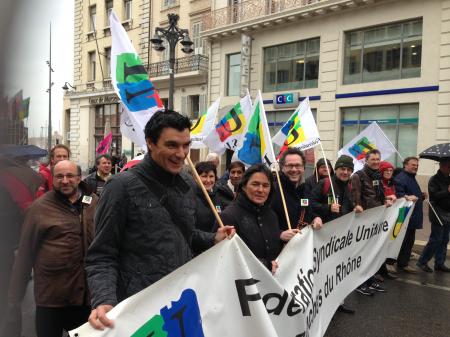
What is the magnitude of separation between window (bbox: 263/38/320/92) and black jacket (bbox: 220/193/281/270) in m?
14.7

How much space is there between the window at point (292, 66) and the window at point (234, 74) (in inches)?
60.8

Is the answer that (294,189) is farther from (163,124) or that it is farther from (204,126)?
(204,126)

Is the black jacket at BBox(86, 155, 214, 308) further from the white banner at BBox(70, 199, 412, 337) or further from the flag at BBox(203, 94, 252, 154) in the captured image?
the flag at BBox(203, 94, 252, 154)

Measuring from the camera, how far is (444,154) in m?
6.62

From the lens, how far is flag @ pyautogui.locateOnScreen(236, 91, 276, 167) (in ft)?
14.8

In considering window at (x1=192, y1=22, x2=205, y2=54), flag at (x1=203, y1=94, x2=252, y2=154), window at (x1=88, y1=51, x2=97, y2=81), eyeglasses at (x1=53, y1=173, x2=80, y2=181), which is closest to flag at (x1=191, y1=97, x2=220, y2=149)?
flag at (x1=203, y1=94, x2=252, y2=154)

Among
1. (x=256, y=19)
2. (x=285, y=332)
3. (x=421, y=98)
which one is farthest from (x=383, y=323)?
(x=256, y=19)

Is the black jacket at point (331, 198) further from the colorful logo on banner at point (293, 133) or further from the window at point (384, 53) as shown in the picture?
the window at point (384, 53)

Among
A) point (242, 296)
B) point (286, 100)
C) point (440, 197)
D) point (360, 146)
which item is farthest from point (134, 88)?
point (286, 100)

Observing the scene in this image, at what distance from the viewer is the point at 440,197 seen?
652 cm

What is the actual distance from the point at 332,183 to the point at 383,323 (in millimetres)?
1682

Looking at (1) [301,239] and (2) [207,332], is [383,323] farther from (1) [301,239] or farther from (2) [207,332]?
(2) [207,332]

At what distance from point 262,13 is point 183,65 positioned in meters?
5.62

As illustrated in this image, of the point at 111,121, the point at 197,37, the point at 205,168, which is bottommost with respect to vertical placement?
the point at 205,168
